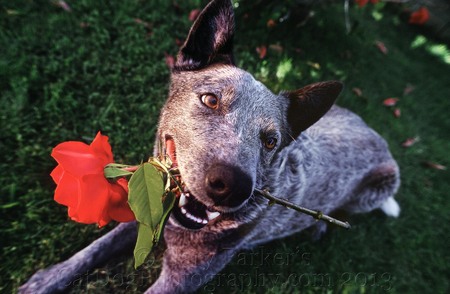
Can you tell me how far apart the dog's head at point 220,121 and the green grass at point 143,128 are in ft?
4.36

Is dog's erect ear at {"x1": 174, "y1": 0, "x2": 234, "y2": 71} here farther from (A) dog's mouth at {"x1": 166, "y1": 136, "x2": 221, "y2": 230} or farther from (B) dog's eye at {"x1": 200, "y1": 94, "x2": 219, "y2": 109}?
(A) dog's mouth at {"x1": 166, "y1": 136, "x2": 221, "y2": 230}

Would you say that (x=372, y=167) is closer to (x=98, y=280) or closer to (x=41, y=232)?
(x=98, y=280)

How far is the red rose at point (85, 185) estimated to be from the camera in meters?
1.54

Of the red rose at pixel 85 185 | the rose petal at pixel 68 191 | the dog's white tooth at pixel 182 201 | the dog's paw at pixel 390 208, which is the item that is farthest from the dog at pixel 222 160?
the dog's paw at pixel 390 208

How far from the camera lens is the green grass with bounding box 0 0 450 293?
289 cm

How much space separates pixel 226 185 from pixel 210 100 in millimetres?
779

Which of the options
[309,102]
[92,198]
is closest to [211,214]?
[92,198]

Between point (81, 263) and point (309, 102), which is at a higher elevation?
point (309, 102)

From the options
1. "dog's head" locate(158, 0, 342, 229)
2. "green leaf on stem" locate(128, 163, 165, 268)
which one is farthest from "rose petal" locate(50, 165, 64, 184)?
"dog's head" locate(158, 0, 342, 229)

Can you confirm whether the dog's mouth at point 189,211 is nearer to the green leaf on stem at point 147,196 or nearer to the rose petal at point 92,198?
the green leaf on stem at point 147,196

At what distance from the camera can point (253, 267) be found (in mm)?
3377

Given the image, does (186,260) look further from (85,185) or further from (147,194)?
(85,185)

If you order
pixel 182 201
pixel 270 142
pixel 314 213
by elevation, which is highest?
pixel 270 142

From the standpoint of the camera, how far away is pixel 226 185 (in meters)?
1.75
